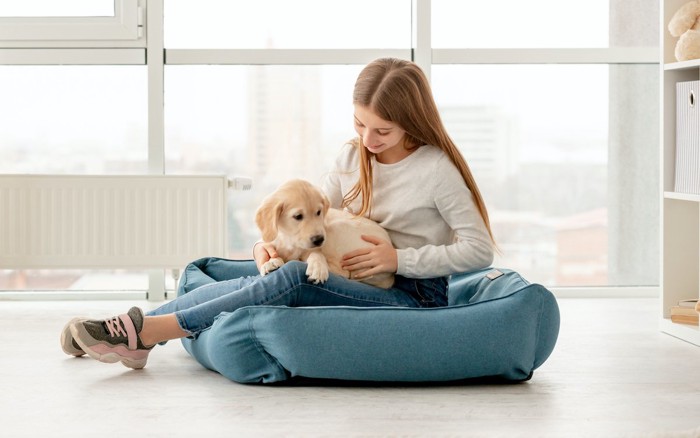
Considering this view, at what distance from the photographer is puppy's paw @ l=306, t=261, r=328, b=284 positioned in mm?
2584

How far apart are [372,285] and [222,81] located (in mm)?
2124

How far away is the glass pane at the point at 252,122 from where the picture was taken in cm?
461

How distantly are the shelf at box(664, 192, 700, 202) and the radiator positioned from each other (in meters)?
2.01

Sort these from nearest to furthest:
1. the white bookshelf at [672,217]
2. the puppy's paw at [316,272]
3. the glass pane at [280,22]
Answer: the puppy's paw at [316,272] → the white bookshelf at [672,217] → the glass pane at [280,22]

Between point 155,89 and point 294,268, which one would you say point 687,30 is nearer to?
point 294,268

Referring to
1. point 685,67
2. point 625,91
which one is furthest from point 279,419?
point 625,91

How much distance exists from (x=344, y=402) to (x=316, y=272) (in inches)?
15.2

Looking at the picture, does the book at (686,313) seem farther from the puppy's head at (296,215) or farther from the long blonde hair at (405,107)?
the puppy's head at (296,215)

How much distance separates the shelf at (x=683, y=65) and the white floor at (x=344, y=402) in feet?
3.37

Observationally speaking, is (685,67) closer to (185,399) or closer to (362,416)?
(362,416)

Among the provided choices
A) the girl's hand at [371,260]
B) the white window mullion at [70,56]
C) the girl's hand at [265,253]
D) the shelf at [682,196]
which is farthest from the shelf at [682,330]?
the white window mullion at [70,56]

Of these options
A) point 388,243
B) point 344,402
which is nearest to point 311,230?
point 388,243

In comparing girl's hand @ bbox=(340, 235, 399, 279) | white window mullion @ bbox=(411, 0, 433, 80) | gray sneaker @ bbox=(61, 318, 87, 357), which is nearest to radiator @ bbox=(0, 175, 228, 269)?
white window mullion @ bbox=(411, 0, 433, 80)

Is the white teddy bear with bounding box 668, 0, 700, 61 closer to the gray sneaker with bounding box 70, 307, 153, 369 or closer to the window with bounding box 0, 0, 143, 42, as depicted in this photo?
the gray sneaker with bounding box 70, 307, 153, 369
